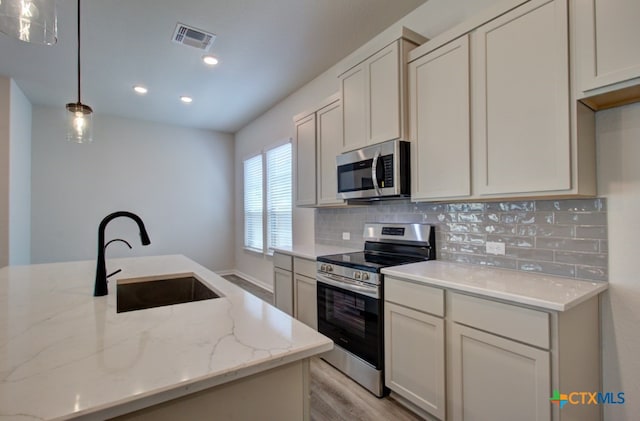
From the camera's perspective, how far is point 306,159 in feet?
11.6

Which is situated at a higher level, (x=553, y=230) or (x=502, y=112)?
(x=502, y=112)

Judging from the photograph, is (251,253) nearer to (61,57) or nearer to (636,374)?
(61,57)

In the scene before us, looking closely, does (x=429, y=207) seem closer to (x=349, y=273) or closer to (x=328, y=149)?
(x=349, y=273)

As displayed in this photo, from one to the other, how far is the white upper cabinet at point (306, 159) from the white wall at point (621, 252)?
236 cm

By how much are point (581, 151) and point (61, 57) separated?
4589 millimetres

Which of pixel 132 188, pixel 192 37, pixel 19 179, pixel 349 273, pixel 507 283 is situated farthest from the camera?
pixel 132 188

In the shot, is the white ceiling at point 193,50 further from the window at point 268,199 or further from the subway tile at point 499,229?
the subway tile at point 499,229

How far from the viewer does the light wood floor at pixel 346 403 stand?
2008 millimetres

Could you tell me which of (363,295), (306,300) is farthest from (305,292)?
(363,295)

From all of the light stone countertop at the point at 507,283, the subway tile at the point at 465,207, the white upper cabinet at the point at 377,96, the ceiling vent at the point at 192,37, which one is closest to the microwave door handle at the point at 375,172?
the white upper cabinet at the point at 377,96

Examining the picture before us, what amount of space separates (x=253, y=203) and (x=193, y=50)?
9.80 ft

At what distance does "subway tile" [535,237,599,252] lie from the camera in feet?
5.54

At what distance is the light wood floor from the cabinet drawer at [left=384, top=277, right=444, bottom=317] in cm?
72

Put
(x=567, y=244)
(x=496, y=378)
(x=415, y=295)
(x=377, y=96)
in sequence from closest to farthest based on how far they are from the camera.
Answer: (x=496, y=378), (x=567, y=244), (x=415, y=295), (x=377, y=96)
